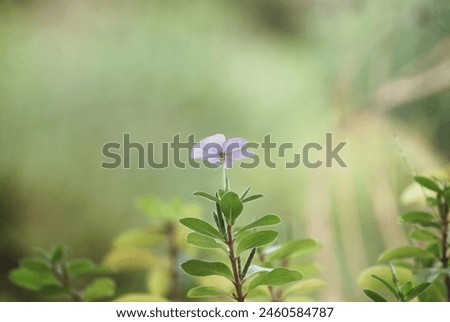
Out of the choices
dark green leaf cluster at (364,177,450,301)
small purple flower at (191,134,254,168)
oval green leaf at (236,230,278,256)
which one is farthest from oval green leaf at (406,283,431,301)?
small purple flower at (191,134,254,168)

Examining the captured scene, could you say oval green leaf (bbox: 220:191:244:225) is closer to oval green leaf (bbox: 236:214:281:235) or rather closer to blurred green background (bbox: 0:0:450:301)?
oval green leaf (bbox: 236:214:281:235)

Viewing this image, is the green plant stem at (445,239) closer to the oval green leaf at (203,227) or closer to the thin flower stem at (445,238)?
the thin flower stem at (445,238)

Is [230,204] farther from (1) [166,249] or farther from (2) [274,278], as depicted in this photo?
(1) [166,249]

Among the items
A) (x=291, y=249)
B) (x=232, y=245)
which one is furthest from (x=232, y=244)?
(x=291, y=249)

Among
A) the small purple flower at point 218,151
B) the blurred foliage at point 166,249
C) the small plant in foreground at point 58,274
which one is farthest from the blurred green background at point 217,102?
the small purple flower at point 218,151
